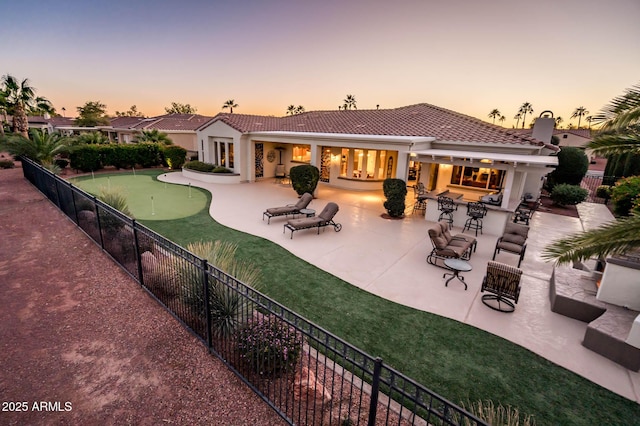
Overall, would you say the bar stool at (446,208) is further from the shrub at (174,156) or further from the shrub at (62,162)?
the shrub at (62,162)

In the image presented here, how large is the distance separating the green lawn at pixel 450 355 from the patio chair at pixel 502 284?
1.28 meters

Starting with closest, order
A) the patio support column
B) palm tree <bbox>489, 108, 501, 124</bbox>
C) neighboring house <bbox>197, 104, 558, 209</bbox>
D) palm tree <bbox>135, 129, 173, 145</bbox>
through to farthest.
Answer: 1. the patio support column
2. neighboring house <bbox>197, 104, 558, 209</bbox>
3. palm tree <bbox>135, 129, 173, 145</bbox>
4. palm tree <bbox>489, 108, 501, 124</bbox>

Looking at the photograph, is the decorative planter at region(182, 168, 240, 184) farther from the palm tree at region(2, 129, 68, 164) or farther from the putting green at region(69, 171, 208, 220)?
the palm tree at region(2, 129, 68, 164)

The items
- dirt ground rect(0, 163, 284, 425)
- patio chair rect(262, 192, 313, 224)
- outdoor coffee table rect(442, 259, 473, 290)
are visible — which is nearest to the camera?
dirt ground rect(0, 163, 284, 425)

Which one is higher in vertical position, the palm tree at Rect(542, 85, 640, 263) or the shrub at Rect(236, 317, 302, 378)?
the palm tree at Rect(542, 85, 640, 263)

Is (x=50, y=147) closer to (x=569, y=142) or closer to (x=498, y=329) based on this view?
(x=498, y=329)

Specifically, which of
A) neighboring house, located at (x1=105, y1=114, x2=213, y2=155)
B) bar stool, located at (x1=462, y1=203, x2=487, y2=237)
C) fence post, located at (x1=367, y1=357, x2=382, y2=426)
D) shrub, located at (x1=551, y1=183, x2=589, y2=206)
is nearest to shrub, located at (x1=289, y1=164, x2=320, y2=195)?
bar stool, located at (x1=462, y1=203, x2=487, y2=237)

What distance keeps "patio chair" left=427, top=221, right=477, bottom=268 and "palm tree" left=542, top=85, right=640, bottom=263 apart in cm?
395

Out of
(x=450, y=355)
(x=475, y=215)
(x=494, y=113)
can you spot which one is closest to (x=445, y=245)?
(x=450, y=355)

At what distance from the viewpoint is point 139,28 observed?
21.2m

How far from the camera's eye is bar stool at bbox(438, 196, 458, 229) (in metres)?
13.1

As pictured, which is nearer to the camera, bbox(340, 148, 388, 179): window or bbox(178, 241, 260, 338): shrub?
bbox(178, 241, 260, 338): shrub

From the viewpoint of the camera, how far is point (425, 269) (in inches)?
340

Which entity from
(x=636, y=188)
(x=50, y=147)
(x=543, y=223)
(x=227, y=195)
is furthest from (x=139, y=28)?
(x=636, y=188)
